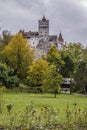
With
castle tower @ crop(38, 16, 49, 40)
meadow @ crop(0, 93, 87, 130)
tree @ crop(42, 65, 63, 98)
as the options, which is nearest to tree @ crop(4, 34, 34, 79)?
tree @ crop(42, 65, 63, 98)

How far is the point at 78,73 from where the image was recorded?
204 feet

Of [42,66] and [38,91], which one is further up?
[42,66]

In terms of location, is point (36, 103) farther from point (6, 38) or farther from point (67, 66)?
point (6, 38)

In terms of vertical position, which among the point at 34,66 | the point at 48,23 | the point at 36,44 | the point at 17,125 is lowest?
the point at 17,125

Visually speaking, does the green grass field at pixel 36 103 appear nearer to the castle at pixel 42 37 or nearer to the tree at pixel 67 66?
the tree at pixel 67 66

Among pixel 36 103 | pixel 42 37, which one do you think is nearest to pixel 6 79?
pixel 36 103

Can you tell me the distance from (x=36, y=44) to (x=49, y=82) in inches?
3746

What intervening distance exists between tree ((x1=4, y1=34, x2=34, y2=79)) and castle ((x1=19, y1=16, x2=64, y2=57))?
61.1 meters

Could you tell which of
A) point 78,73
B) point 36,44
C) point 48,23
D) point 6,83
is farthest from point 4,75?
point 48,23

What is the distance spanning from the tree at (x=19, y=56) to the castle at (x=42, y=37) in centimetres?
6113

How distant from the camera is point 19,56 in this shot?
7362 centimetres

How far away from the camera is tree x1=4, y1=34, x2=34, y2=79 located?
73.4 m

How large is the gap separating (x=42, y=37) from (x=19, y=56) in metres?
76.0

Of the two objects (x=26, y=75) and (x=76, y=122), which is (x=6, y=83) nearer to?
(x=26, y=75)
